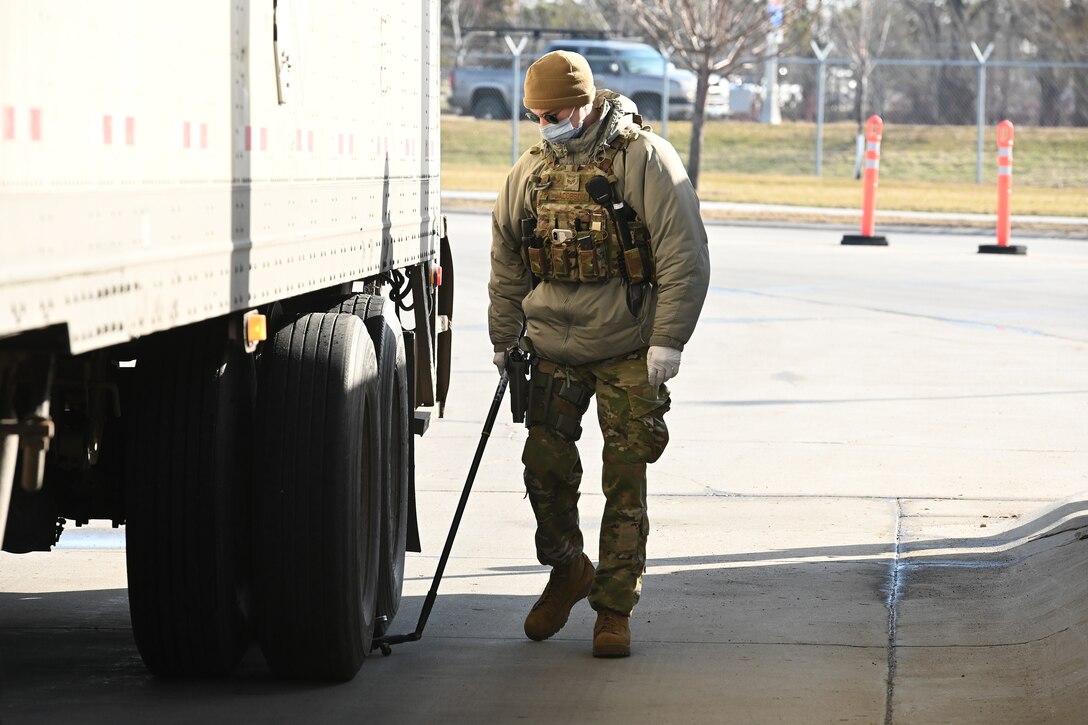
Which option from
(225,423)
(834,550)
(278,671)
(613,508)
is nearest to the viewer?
(225,423)

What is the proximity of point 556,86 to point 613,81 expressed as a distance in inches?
1468

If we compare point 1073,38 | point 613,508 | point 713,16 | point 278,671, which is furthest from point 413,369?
point 1073,38

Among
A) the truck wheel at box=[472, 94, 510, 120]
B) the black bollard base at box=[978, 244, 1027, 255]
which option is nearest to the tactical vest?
the black bollard base at box=[978, 244, 1027, 255]

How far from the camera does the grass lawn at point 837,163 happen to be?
108ft

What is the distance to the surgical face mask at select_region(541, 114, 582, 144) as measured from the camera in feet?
18.2

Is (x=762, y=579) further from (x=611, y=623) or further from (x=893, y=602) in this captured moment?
(x=611, y=623)

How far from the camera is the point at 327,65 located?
493 cm

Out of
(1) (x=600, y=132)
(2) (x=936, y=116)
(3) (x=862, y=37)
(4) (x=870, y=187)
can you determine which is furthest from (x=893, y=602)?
(2) (x=936, y=116)

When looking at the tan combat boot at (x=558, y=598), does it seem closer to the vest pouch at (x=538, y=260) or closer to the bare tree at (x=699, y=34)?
the vest pouch at (x=538, y=260)

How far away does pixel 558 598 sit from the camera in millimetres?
5891

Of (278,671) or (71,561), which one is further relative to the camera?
(71,561)

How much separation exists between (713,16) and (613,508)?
26121 mm

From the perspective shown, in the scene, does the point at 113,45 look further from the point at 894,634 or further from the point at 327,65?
the point at 894,634

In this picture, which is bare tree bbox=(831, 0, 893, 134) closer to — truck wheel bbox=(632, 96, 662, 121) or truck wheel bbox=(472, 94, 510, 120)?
truck wheel bbox=(632, 96, 662, 121)
